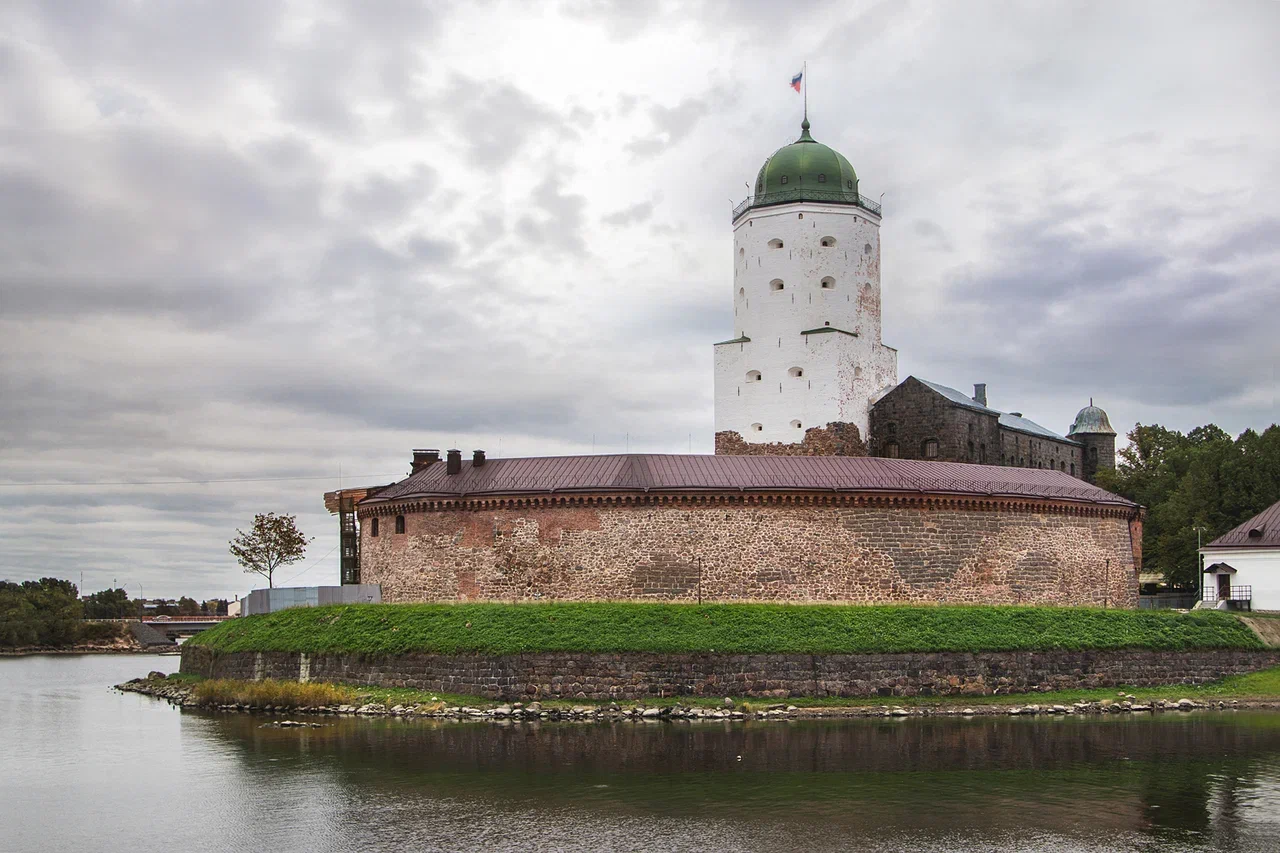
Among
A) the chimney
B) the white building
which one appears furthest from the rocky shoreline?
the chimney

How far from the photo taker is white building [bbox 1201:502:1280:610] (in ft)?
120

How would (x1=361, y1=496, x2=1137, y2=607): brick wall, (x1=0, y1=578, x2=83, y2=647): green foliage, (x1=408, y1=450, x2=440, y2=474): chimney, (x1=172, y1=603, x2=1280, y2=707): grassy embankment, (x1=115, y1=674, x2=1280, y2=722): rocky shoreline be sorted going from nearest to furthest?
(x1=115, y1=674, x2=1280, y2=722): rocky shoreline < (x1=172, y1=603, x2=1280, y2=707): grassy embankment < (x1=361, y1=496, x2=1137, y2=607): brick wall < (x1=408, y1=450, x2=440, y2=474): chimney < (x1=0, y1=578, x2=83, y2=647): green foliage

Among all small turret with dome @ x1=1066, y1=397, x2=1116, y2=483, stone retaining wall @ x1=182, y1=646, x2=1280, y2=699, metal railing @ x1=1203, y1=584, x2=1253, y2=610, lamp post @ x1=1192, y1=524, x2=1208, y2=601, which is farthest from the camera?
small turret with dome @ x1=1066, y1=397, x2=1116, y2=483

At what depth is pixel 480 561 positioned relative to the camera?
107 ft

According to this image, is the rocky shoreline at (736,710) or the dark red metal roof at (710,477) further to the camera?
the dark red metal roof at (710,477)

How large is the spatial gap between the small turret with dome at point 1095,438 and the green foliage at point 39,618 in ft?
201

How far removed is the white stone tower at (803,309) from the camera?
1673 inches

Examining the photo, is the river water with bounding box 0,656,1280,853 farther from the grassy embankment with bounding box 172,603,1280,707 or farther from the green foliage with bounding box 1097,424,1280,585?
the green foliage with bounding box 1097,424,1280,585

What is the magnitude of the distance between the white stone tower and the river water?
17.7m

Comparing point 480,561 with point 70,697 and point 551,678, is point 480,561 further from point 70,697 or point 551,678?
point 70,697

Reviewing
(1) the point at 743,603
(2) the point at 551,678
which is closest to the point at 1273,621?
(1) the point at 743,603

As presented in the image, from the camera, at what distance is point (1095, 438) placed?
5281 centimetres

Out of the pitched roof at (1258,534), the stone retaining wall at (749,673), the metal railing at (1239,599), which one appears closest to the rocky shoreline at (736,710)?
the stone retaining wall at (749,673)

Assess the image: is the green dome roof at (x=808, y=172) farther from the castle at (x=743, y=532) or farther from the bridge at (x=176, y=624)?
the bridge at (x=176, y=624)
